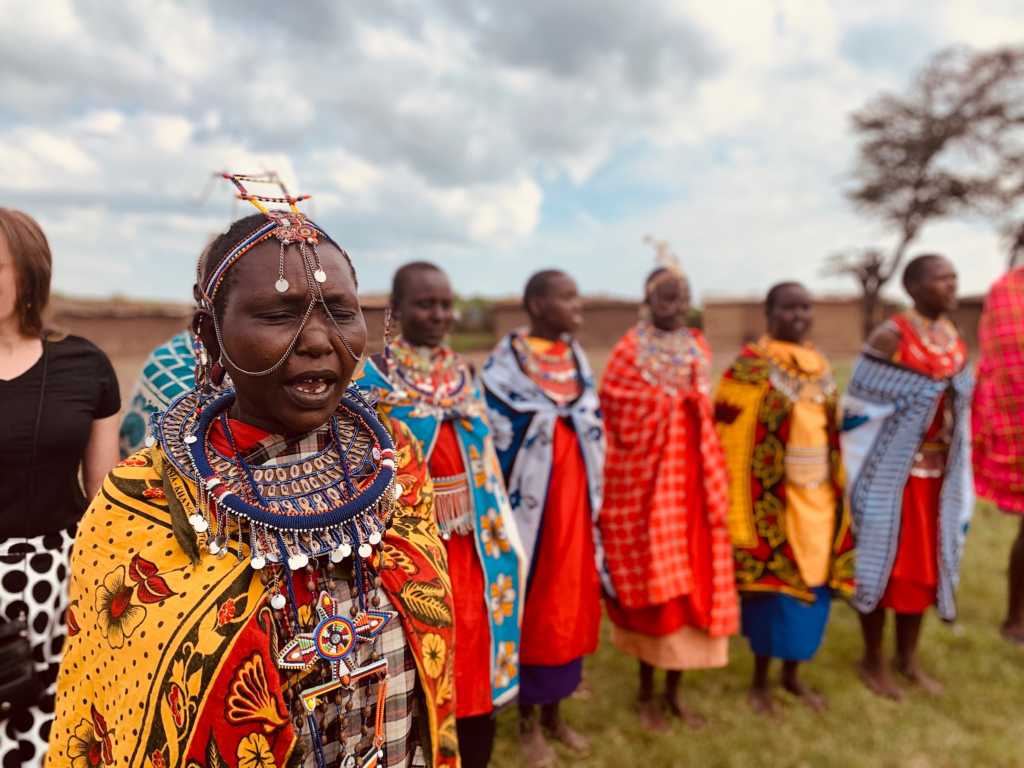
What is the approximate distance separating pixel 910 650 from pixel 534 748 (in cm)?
242

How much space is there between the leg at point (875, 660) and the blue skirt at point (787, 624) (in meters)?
0.46

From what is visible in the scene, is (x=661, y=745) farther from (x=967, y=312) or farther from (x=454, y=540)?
(x=967, y=312)

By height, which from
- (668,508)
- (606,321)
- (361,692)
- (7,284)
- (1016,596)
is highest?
(7,284)

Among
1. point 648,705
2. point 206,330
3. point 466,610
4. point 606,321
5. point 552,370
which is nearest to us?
point 206,330

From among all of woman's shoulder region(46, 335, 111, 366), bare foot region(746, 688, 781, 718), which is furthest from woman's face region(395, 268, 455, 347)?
bare foot region(746, 688, 781, 718)

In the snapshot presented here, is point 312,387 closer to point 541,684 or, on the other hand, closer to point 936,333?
point 541,684

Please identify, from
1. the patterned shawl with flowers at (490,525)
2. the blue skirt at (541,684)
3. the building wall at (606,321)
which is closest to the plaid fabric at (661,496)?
the blue skirt at (541,684)

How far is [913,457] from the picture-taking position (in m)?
4.07

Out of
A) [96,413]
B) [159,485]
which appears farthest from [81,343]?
[159,485]

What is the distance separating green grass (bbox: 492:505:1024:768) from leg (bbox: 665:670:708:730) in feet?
0.19

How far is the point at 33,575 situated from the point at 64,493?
0.83ft

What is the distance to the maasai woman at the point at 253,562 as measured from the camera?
1.25m

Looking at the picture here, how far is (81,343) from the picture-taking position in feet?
7.82

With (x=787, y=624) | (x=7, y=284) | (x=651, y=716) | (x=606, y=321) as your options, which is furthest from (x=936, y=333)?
(x=606, y=321)
